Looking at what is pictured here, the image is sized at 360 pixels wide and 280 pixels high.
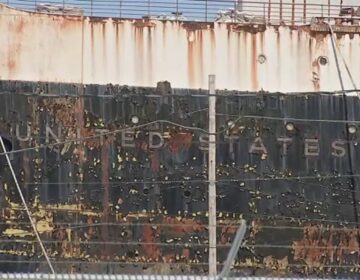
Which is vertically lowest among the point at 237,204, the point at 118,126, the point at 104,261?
the point at 104,261

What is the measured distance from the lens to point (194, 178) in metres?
11.3

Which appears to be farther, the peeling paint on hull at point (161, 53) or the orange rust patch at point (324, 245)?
the peeling paint on hull at point (161, 53)

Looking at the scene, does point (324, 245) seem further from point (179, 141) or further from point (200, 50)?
point (200, 50)

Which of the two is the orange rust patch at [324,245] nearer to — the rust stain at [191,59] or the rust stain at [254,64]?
the rust stain at [254,64]

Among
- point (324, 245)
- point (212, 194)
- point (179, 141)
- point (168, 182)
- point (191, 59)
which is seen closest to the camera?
point (212, 194)

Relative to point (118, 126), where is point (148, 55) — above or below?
above

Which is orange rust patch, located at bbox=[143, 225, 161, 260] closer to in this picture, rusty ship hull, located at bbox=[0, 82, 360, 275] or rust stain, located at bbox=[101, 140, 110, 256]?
rusty ship hull, located at bbox=[0, 82, 360, 275]

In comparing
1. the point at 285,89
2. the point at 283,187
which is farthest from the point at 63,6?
the point at 283,187

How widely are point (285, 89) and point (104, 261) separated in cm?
409

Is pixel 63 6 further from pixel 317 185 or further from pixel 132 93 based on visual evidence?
pixel 317 185

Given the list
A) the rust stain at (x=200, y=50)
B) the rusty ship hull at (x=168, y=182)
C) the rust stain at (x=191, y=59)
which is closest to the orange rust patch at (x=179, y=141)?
the rusty ship hull at (x=168, y=182)

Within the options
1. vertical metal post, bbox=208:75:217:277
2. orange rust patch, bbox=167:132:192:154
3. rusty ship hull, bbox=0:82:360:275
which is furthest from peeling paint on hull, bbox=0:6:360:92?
vertical metal post, bbox=208:75:217:277

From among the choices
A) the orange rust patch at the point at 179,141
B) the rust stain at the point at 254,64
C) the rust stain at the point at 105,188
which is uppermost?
the rust stain at the point at 254,64

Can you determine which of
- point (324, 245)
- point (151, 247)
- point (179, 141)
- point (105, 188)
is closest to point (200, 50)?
point (179, 141)
